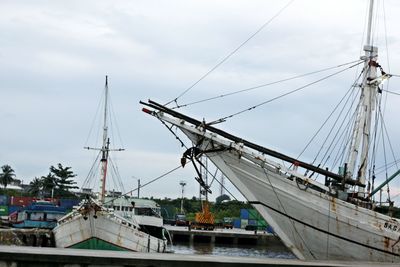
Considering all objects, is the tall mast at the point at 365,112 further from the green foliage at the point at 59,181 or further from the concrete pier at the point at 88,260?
the green foliage at the point at 59,181

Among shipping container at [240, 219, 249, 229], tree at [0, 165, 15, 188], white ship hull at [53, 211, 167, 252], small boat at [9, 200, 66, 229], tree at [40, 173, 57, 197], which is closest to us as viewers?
white ship hull at [53, 211, 167, 252]

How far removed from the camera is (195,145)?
25906mm

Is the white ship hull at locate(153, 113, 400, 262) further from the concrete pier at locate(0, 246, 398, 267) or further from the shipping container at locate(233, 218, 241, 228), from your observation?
the shipping container at locate(233, 218, 241, 228)

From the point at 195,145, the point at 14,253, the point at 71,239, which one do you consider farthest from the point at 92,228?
the point at 14,253

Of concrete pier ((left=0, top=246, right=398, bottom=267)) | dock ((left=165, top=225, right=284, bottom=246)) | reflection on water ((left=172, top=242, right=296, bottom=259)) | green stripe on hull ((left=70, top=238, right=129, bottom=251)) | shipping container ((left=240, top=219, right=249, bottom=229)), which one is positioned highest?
concrete pier ((left=0, top=246, right=398, bottom=267))

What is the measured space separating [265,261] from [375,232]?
14.3 metres

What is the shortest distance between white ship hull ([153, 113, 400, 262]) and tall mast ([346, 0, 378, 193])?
3004 mm

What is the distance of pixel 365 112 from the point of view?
2781cm

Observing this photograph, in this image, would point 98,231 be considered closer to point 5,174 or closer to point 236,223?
point 236,223

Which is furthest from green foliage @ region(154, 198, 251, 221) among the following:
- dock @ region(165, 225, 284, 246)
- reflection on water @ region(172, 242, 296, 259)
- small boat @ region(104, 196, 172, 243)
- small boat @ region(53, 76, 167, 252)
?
small boat @ region(53, 76, 167, 252)

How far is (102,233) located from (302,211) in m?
13.7

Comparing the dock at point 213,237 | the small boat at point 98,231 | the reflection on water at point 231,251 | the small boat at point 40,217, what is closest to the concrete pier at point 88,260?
the small boat at point 98,231

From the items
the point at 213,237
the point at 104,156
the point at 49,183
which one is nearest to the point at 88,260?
the point at 104,156

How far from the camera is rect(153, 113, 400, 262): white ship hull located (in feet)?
76.8
